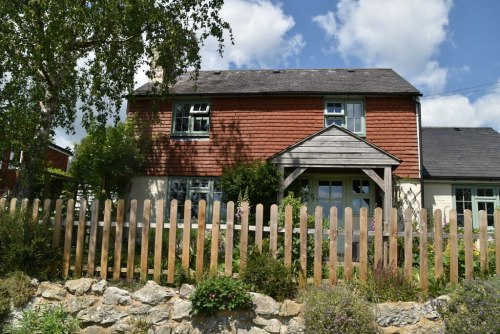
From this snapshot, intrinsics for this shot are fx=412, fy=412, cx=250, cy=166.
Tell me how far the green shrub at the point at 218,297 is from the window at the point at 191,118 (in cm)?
910

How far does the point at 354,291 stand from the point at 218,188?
28.4ft

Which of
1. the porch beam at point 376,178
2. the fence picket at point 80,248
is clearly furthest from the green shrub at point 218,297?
the porch beam at point 376,178

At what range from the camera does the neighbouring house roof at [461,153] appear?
13915 mm

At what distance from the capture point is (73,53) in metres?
10.7

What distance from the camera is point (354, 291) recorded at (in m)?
5.70

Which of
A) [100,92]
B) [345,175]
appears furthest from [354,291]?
[100,92]

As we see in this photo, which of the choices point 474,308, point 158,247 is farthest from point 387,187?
point 158,247

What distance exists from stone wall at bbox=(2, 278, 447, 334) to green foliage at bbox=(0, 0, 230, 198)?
3.80 m

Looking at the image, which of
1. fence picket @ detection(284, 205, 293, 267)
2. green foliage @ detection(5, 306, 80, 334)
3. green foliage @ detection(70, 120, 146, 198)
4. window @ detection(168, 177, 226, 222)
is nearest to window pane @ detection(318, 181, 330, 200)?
window @ detection(168, 177, 226, 222)

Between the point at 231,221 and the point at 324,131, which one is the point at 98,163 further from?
the point at 231,221

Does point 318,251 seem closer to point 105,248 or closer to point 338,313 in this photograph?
point 338,313

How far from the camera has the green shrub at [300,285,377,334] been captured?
16.9 feet

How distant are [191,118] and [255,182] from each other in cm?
395

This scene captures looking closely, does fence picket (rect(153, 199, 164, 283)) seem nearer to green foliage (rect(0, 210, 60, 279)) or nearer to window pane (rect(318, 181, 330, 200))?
green foliage (rect(0, 210, 60, 279))
